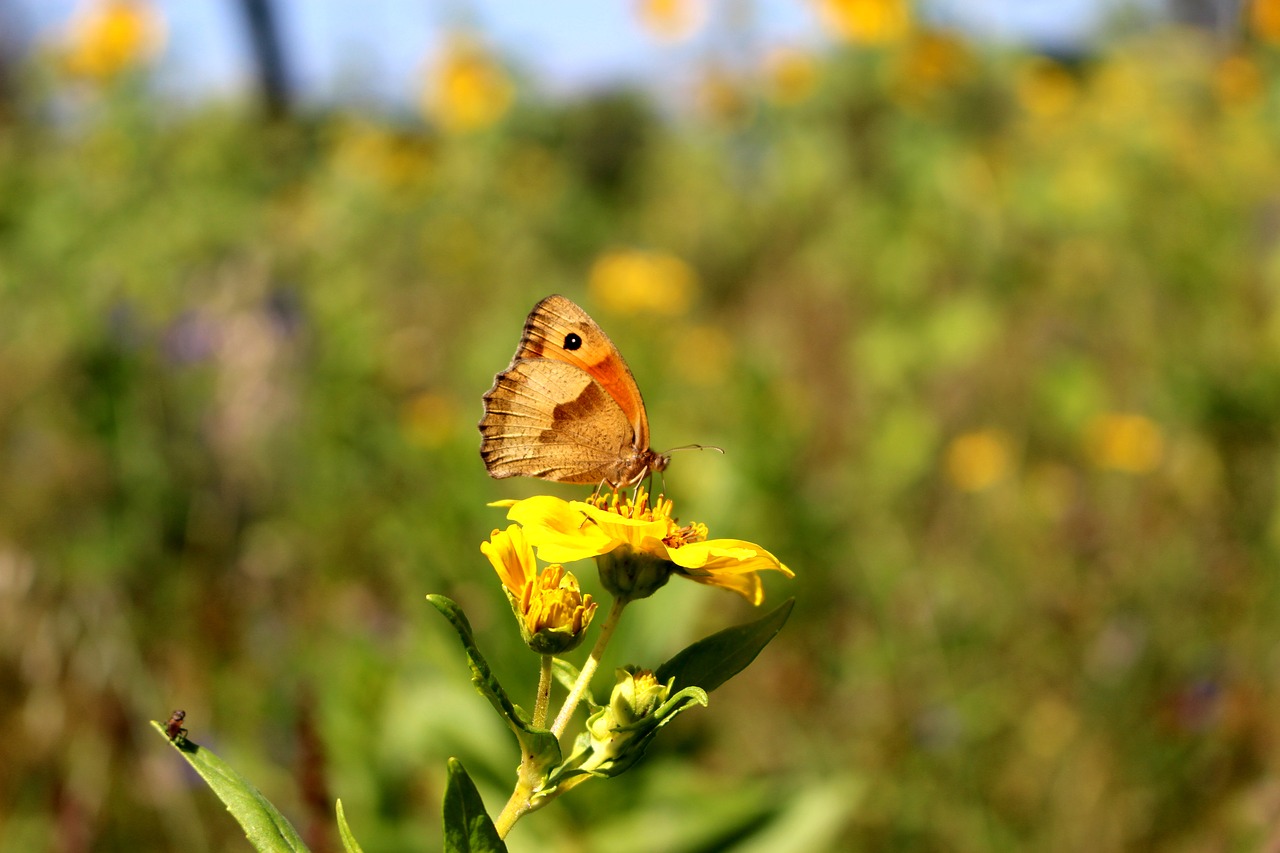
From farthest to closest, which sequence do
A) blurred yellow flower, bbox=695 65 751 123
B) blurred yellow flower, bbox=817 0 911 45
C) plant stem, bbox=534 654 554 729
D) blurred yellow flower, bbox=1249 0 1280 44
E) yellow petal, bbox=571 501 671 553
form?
blurred yellow flower, bbox=695 65 751 123
blurred yellow flower, bbox=1249 0 1280 44
blurred yellow flower, bbox=817 0 911 45
yellow petal, bbox=571 501 671 553
plant stem, bbox=534 654 554 729

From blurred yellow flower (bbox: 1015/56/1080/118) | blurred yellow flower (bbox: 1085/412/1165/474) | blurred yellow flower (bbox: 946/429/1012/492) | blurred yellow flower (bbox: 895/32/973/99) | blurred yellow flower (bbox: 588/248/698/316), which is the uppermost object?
blurred yellow flower (bbox: 895/32/973/99)

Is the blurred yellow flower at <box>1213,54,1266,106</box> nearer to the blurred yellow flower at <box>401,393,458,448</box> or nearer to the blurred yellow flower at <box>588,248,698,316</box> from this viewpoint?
the blurred yellow flower at <box>588,248,698,316</box>

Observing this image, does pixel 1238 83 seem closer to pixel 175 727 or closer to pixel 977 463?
pixel 977 463

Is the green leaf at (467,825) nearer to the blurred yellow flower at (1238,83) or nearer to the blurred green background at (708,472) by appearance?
the blurred green background at (708,472)

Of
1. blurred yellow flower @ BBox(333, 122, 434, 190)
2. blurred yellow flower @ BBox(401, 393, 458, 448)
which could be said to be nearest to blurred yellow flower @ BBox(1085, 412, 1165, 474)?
blurred yellow flower @ BBox(401, 393, 458, 448)

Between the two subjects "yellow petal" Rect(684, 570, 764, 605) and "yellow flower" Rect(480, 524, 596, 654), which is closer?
"yellow flower" Rect(480, 524, 596, 654)

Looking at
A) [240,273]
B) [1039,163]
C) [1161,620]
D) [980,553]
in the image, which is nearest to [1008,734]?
[1161,620]

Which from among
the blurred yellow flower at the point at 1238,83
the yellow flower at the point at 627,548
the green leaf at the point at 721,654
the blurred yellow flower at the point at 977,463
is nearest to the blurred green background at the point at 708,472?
the blurred yellow flower at the point at 977,463
